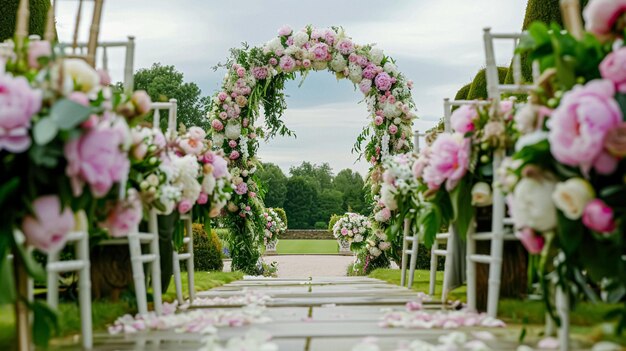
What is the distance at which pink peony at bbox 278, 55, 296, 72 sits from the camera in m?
8.46

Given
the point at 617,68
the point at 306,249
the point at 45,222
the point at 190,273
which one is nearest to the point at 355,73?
the point at 190,273

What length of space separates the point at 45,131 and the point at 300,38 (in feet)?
22.5

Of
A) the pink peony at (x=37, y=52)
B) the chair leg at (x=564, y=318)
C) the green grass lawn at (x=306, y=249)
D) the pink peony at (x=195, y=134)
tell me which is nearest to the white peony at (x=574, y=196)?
the chair leg at (x=564, y=318)

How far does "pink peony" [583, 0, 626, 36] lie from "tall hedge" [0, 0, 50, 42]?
8.20 m

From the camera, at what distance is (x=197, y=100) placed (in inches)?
1249

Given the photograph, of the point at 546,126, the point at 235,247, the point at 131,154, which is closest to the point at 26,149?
the point at 131,154

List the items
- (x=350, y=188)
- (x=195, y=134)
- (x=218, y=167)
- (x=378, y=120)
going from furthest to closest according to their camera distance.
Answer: (x=350, y=188) < (x=378, y=120) < (x=218, y=167) < (x=195, y=134)

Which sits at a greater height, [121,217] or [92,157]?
[92,157]

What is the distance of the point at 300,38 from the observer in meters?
8.48

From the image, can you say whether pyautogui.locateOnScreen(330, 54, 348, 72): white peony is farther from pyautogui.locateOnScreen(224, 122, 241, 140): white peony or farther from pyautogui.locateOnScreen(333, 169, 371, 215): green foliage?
pyautogui.locateOnScreen(333, 169, 371, 215): green foliage

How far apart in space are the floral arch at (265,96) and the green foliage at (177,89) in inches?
851

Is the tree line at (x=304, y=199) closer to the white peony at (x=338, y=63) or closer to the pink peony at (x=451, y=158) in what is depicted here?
the white peony at (x=338, y=63)

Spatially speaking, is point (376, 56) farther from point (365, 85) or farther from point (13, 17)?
point (13, 17)

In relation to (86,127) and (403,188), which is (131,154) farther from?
(403,188)
